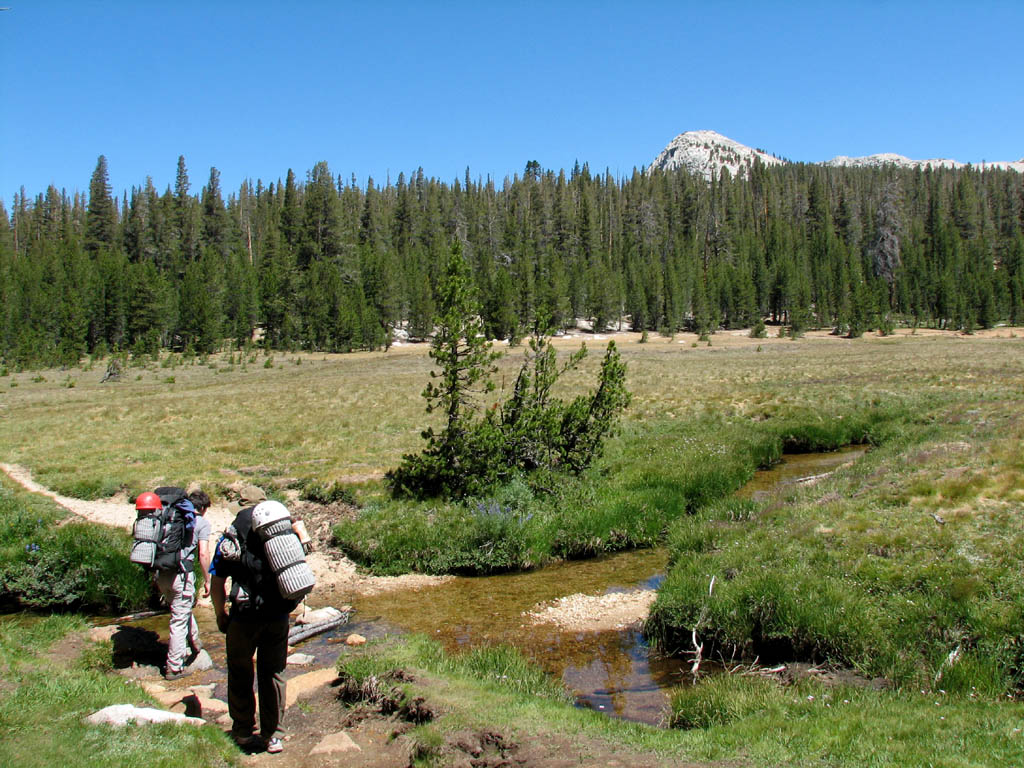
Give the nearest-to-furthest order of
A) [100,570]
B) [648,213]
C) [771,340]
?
[100,570]
[771,340]
[648,213]

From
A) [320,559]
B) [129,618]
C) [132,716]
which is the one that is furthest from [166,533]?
[320,559]

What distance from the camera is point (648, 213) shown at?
142000 millimetres

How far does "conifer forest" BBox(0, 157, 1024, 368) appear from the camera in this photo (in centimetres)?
8012

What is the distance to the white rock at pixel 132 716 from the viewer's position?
6341 millimetres

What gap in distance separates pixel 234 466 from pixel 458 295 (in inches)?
391

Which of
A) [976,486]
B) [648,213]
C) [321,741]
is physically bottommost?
[321,741]

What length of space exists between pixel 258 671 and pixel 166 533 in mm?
3214

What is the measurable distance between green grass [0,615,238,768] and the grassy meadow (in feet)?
11.5

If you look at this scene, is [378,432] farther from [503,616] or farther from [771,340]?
[771,340]

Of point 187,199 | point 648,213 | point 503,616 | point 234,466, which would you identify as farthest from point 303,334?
point 648,213

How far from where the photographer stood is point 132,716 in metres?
6.45

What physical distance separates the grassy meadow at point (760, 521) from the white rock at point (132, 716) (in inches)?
145

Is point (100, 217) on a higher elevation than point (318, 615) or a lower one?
higher

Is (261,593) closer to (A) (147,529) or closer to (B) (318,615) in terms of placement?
(A) (147,529)
